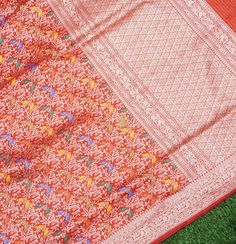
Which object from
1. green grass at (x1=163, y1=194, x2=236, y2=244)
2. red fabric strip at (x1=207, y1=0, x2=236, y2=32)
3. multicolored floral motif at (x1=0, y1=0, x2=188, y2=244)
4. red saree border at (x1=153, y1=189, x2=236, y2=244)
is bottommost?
green grass at (x1=163, y1=194, x2=236, y2=244)

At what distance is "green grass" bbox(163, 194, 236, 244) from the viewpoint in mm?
1414

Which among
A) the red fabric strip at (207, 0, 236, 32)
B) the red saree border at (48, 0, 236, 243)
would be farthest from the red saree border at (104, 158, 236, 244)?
the red fabric strip at (207, 0, 236, 32)

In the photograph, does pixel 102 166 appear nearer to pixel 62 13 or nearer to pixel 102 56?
pixel 102 56

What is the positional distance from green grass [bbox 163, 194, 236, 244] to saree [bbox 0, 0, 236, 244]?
0.07 metres

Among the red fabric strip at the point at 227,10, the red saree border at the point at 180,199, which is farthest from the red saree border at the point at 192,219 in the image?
the red fabric strip at the point at 227,10

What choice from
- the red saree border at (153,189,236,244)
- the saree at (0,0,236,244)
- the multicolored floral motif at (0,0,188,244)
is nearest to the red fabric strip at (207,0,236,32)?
the saree at (0,0,236,244)

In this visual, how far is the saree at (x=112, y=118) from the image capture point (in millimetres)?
1341

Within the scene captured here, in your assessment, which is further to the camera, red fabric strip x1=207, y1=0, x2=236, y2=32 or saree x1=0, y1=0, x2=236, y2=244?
red fabric strip x1=207, y1=0, x2=236, y2=32

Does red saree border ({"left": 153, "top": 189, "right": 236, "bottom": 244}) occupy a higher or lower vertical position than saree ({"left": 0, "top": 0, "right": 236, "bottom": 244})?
lower

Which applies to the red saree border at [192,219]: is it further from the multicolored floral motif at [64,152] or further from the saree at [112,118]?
the multicolored floral motif at [64,152]

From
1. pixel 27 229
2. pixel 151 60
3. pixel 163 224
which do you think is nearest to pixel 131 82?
pixel 151 60

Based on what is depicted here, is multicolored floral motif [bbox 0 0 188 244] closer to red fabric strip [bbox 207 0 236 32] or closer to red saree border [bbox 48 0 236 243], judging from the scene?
red saree border [bbox 48 0 236 243]

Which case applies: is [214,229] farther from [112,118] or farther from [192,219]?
[112,118]

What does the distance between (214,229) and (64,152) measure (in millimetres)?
578
